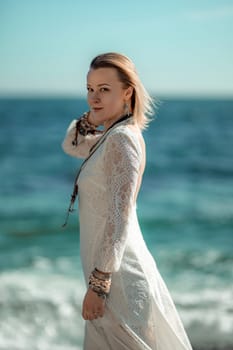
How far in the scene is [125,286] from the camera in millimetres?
2059

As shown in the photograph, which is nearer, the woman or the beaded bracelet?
the woman

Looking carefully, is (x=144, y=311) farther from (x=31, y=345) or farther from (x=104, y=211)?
(x=31, y=345)

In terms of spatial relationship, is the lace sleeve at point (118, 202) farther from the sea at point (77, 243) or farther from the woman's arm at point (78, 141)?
the woman's arm at point (78, 141)

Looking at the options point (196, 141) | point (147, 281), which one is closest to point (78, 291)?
point (147, 281)

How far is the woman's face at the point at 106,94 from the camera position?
6.81 ft

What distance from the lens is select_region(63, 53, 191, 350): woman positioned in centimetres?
196

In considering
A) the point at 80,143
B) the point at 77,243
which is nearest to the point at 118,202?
the point at 80,143

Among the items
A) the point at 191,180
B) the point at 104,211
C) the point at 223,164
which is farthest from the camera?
the point at 223,164

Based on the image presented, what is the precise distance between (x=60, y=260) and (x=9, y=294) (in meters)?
2.04

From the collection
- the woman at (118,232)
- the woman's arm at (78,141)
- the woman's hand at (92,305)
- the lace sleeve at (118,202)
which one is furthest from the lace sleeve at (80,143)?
the woman's hand at (92,305)

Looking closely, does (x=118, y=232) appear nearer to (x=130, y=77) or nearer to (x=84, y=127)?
(x=130, y=77)

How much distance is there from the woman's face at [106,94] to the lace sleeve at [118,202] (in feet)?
0.58

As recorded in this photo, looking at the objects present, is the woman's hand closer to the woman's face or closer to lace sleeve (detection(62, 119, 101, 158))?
the woman's face

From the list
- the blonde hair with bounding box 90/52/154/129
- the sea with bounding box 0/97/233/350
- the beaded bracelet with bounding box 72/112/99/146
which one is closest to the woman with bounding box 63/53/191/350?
the blonde hair with bounding box 90/52/154/129
